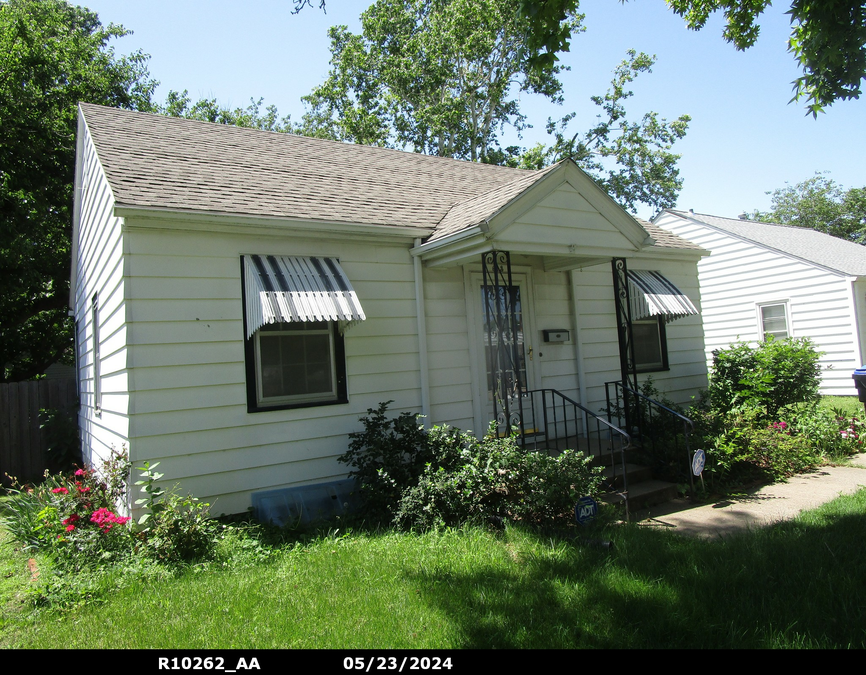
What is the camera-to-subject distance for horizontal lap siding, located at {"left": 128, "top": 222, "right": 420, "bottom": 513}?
5637 mm

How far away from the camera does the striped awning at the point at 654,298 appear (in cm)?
916

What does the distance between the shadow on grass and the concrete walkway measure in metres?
0.64

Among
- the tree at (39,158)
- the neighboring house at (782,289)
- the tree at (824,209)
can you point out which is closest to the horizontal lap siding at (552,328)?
the neighboring house at (782,289)

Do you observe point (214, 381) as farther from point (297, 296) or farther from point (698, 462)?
point (698, 462)

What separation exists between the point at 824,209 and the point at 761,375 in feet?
126

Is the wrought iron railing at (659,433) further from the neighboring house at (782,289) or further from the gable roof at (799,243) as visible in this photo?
the gable roof at (799,243)

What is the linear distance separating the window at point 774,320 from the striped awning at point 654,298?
25.4ft

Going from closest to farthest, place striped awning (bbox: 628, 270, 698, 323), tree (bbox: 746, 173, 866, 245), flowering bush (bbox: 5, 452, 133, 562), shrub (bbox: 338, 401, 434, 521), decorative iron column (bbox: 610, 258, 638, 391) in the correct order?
flowering bush (bbox: 5, 452, 133, 562)
shrub (bbox: 338, 401, 434, 521)
decorative iron column (bbox: 610, 258, 638, 391)
striped awning (bbox: 628, 270, 698, 323)
tree (bbox: 746, 173, 866, 245)

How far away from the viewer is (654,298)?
9258mm

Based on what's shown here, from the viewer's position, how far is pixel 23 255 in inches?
533

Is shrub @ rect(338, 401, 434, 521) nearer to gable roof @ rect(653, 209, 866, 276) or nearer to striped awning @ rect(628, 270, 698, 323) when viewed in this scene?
striped awning @ rect(628, 270, 698, 323)

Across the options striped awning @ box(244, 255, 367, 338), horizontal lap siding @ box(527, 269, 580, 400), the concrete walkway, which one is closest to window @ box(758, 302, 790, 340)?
the concrete walkway

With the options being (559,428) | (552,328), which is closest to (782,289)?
(552,328)

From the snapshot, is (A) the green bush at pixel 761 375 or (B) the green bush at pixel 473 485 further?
(A) the green bush at pixel 761 375
